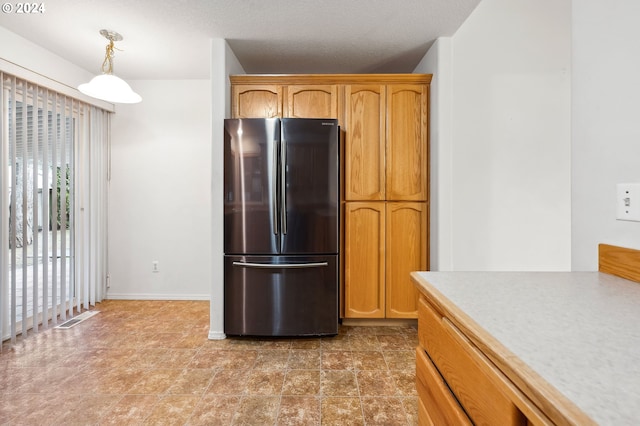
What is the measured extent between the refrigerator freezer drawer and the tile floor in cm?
13

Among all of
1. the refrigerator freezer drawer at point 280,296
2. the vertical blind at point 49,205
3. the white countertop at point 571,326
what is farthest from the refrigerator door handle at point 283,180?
the vertical blind at point 49,205

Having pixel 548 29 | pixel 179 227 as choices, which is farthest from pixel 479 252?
pixel 179 227

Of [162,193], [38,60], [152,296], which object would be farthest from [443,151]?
[38,60]

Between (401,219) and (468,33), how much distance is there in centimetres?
157

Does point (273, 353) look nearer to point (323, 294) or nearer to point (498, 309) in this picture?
point (323, 294)

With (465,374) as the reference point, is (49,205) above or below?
above

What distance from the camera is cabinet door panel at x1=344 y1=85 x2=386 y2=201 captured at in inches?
104

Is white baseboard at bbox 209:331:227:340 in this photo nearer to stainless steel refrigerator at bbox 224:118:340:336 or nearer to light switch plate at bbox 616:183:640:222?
stainless steel refrigerator at bbox 224:118:340:336

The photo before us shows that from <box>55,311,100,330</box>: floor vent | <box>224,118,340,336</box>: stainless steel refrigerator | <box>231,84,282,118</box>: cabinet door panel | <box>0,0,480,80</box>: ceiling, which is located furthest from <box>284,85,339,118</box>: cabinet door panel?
<box>55,311,100,330</box>: floor vent

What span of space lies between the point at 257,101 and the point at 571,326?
2.63 metres

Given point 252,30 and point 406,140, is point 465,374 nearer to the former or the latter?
point 406,140

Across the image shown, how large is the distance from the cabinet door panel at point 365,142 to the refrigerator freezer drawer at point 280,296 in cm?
68

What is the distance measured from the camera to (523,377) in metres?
0.44

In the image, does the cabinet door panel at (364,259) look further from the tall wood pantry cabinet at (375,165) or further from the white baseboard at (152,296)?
the white baseboard at (152,296)
